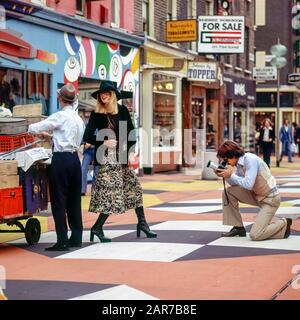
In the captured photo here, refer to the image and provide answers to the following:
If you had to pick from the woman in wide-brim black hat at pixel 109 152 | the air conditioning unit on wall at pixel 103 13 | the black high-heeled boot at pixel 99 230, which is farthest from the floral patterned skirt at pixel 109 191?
the air conditioning unit on wall at pixel 103 13

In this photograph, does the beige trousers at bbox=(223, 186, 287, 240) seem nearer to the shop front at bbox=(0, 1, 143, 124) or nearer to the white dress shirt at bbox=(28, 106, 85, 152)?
the white dress shirt at bbox=(28, 106, 85, 152)

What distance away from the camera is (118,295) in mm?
6473

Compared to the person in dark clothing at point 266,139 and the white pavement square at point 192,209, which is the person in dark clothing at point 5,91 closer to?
the white pavement square at point 192,209

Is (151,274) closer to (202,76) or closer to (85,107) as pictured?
(85,107)

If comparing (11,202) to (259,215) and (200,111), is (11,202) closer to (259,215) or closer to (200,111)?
(259,215)

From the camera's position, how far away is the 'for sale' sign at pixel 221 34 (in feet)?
84.2

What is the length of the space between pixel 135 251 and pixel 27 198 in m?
1.41

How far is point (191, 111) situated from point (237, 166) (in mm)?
17724

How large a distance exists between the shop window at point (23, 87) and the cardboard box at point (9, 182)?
711cm

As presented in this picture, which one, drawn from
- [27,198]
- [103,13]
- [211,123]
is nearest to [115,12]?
[103,13]

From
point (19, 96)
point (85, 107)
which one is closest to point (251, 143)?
point (85, 107)

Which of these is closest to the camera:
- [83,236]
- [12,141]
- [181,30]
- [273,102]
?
[12,141]

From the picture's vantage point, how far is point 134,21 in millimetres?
22547

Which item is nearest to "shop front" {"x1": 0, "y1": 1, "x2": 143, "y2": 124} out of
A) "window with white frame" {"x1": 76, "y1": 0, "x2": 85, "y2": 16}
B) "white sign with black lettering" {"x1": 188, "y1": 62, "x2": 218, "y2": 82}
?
"window with white frame" {"x1": 76, "y1": 0, "x2": 85, "y2": 16}
